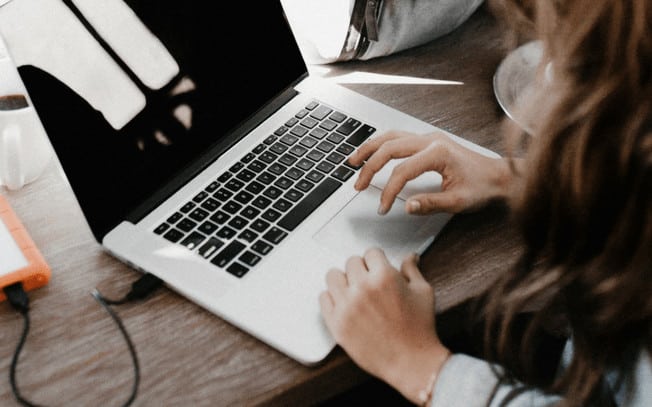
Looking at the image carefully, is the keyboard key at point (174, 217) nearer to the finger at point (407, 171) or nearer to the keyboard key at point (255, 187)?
the keyboard key at point (255, 187)

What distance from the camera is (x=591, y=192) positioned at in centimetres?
49

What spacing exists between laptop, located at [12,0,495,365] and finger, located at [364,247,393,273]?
21 millimetres

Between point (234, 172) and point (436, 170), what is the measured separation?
0.23 m

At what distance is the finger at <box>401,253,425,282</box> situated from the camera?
2.11 ft

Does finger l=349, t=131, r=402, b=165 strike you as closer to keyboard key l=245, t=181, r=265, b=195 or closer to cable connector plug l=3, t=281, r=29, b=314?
keyboard key l=245, t=181, r=265, b=195

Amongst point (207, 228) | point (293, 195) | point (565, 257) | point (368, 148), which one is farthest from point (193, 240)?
point (565, 257)

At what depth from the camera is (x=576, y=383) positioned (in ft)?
1.83

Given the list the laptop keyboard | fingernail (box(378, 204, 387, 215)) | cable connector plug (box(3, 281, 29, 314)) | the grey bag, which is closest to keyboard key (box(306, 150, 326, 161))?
the laptop keyboard

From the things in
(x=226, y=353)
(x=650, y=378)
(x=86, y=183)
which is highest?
(x=86, y=183)

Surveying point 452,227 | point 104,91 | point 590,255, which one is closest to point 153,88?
point 104,91

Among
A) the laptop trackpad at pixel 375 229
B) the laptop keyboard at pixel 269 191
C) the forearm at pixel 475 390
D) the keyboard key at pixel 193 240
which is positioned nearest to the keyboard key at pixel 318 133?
the laptop keyboard at pixel 269 191

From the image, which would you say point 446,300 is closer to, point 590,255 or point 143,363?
Answer: point 590,255

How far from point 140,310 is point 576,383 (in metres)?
0.40

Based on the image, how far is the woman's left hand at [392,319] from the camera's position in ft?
2.01
